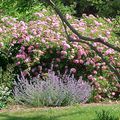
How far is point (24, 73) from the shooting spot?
9.42 metres

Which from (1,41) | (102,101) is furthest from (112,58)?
(1,41)

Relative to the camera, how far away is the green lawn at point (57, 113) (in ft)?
23.9

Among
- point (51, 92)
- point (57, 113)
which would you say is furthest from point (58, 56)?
point (57, 113)

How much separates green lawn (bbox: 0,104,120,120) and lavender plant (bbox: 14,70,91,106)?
0.39 metres

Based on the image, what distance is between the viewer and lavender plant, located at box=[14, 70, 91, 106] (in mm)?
8367

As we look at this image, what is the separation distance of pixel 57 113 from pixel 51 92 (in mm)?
915

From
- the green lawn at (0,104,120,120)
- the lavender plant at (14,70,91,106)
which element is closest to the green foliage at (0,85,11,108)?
the lavender plant at (14,70,91,106)

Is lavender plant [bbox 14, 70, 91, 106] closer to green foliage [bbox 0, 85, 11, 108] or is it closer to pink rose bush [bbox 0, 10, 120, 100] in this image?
green foliage [bbox 0, 85, 11, 108]

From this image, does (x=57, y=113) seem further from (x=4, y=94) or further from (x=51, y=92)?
(x=4, y=94)

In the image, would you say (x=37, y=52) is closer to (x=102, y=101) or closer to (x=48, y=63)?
(x=48, y=63)

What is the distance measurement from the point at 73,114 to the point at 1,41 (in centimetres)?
286

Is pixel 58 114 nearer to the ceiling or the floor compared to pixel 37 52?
nearer to the floor

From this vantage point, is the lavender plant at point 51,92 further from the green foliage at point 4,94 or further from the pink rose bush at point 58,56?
the pink rose bush at point 58,56

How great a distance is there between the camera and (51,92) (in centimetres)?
837
